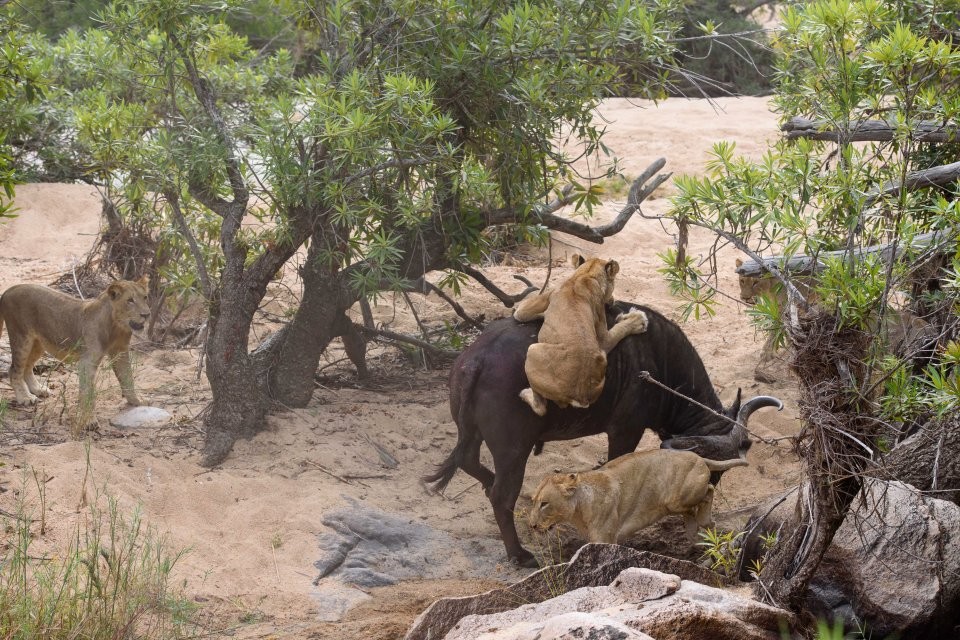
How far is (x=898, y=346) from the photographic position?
16.5ft

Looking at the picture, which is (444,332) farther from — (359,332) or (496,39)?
(496,39)

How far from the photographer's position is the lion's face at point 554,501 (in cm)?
634

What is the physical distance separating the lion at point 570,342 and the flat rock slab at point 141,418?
9.90 ft

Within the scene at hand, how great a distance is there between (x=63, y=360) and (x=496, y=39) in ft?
13.5

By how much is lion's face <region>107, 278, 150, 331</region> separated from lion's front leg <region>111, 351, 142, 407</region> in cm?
26

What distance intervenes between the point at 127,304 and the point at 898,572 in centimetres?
584

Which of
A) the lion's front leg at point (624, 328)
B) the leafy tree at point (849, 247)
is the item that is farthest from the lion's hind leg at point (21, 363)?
the leafy tree at point (849, 247)

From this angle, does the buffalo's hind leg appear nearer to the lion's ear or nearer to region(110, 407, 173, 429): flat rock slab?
the lion's ear

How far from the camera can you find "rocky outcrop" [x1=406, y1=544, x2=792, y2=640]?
13.9 feet

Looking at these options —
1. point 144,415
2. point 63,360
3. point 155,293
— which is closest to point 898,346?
point 144,415

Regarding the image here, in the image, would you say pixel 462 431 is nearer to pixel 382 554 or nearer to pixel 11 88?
pixel 382 554

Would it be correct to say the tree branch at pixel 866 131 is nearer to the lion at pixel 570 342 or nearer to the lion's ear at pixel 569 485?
the lion at pixel 570 342

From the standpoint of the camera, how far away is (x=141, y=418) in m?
8.10

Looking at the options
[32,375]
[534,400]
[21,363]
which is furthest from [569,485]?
[32,375]
